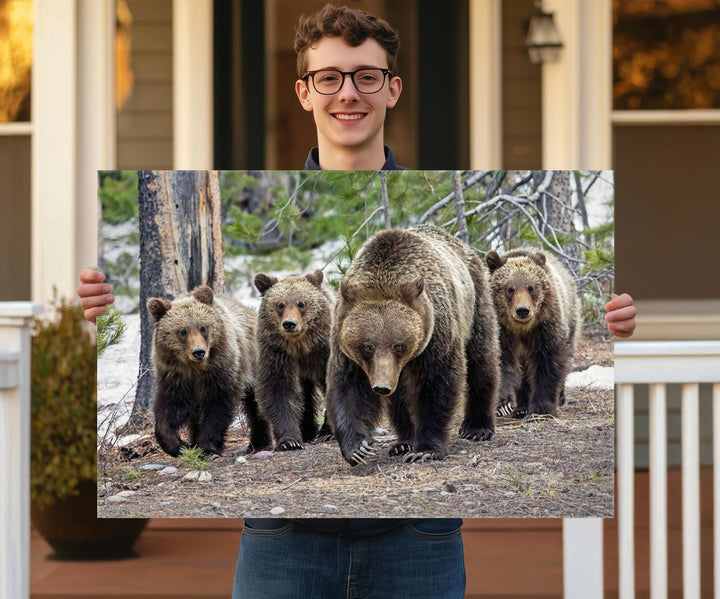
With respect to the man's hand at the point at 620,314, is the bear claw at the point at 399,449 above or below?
below

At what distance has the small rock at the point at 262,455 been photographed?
1.92 metres

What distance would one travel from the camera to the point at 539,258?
1962mm

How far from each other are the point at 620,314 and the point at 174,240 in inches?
37.1

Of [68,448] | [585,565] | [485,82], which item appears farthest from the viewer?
[485,82]

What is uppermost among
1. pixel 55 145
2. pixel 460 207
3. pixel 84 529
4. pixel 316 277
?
pixel 55 145

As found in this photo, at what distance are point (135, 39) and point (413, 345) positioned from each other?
12.6ft

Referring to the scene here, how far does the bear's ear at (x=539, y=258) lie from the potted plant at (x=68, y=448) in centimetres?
242

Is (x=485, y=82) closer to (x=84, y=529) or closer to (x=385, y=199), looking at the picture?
(x=84, y=529)

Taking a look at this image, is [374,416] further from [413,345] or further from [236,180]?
[236,180]

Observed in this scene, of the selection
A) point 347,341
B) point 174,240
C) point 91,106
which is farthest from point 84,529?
point 347,341

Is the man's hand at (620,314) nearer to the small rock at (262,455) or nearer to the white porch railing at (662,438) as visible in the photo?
the white porch railing at (662,438)

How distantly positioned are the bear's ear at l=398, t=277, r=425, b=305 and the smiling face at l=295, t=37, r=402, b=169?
280 mm

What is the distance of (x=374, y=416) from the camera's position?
188cm

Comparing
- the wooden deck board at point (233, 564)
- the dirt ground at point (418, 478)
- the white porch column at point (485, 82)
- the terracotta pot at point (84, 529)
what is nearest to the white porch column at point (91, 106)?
the terracotta pot at point (84, 529)
